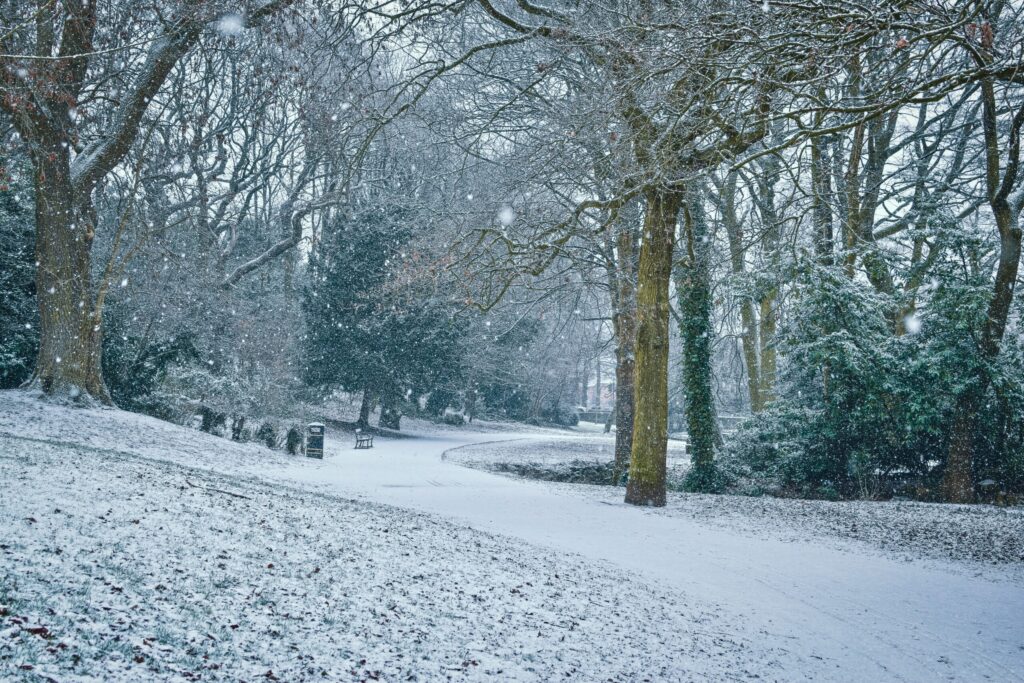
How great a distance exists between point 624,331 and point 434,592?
11.2 meters

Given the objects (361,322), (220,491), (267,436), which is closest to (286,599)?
(220,491)

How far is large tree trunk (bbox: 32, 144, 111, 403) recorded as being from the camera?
13.2 meters

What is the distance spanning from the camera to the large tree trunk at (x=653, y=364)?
1147 centimetres

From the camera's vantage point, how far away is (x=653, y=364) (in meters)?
11.6

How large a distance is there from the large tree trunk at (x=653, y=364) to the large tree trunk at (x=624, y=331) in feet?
4.22

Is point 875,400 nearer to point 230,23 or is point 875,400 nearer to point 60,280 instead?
point 230,23

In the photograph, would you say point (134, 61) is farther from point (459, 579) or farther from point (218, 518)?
point (459, 579)

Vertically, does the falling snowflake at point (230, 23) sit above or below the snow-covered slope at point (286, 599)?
above

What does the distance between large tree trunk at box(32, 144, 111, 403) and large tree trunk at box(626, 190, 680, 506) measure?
1070 centimetres

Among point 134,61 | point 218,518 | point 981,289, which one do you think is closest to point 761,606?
point 218,518

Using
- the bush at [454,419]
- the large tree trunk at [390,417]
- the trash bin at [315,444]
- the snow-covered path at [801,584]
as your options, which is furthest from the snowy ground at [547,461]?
the bush at [454,419]

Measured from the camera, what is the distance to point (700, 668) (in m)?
4.16

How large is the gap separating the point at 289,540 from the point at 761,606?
4014 mm

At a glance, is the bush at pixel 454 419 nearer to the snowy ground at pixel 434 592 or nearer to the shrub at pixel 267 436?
the shrub at pixel 267 436
